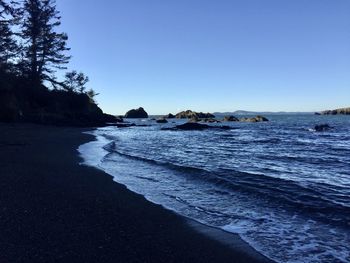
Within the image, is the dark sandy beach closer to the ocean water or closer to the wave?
the ocean water

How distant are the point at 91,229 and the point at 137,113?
6192 inches

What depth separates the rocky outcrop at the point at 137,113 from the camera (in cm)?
16266

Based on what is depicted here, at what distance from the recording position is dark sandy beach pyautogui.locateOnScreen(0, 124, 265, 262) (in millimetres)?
6152

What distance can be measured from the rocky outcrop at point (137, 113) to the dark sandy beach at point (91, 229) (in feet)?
495

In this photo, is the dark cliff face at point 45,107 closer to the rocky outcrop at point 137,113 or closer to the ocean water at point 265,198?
the ocean water at point 265,198

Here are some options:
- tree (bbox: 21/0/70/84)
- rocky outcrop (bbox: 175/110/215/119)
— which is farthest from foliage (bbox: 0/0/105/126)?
rocky outcrop (bbox: 175/110/215/119)

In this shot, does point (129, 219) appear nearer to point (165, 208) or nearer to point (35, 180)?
point (165, 208)

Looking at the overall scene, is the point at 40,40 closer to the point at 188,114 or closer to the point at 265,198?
the point at 265,198

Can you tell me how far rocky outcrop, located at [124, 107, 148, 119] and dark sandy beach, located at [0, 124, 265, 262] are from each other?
151 m

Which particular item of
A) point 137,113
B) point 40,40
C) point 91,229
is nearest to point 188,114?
point 137,113

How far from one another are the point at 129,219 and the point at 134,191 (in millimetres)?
3675

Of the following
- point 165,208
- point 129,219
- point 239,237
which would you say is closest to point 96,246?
point 129,219

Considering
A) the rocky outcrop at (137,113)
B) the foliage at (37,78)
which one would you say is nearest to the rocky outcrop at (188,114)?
the rocky outcrop at (137,113)

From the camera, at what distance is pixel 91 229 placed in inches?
294
